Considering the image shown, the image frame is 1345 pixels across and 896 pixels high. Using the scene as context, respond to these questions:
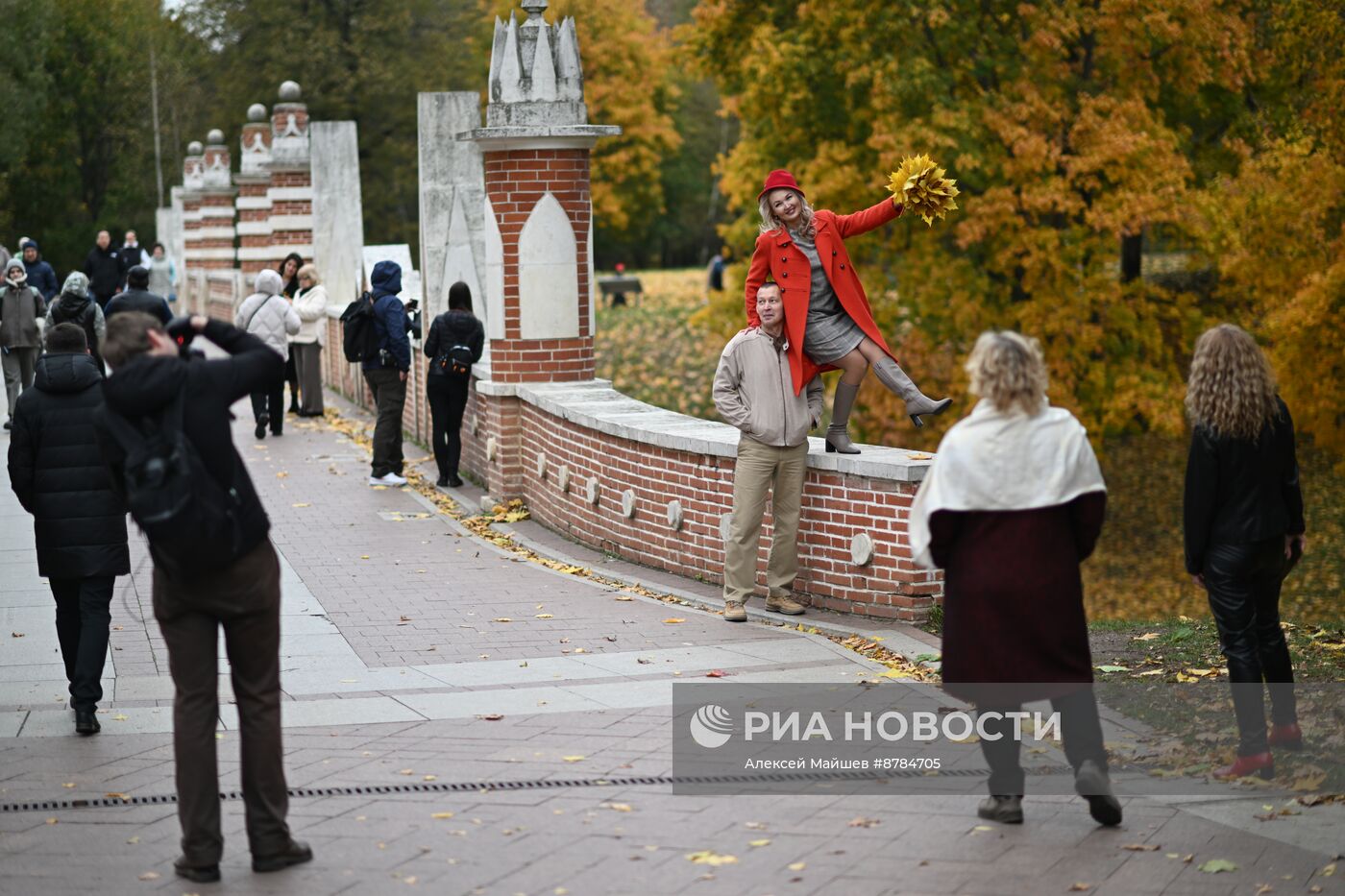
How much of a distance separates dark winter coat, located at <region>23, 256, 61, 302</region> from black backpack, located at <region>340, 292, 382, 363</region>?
8031 millimetres

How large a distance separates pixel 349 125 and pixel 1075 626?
20.9m

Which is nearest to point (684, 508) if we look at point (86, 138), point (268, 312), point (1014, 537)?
point (1014, 537)

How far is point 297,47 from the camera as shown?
5119 centimetres

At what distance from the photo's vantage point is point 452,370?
14.6 m

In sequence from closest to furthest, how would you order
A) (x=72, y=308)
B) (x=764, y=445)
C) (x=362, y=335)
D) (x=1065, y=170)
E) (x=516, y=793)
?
1. (x=516, y=793)
2. (x=764, y=445)
3. (x=362, y=335)
4. (x=72, y=308)
5. (x=1065, y=170)

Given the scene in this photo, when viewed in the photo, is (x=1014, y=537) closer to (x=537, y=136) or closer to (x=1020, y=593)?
(x=1020, y=593)

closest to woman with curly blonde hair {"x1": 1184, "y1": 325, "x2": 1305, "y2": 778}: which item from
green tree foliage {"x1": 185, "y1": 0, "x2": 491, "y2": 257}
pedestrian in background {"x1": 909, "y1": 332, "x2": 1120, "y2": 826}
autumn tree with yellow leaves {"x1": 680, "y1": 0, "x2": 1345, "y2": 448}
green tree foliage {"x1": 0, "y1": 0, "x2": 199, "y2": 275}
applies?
pedestrian in background {"x1": 909, "y1": 332, "x2": 1120, "y2": 826}

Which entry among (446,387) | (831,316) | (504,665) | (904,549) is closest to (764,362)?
(831,316)

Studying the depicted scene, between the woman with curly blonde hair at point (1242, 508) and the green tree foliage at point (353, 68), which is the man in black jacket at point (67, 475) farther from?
the green tree foliage at point (353, 68)

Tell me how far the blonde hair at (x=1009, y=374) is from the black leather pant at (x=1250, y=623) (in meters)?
1.53

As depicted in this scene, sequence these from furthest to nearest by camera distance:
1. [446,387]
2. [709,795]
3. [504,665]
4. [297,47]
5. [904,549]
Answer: [297,47] → [446,387] → [904,549] → [504,665] → [709,795]

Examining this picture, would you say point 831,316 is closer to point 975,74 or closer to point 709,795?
point 709,795

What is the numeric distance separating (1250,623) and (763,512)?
3316 millimetres

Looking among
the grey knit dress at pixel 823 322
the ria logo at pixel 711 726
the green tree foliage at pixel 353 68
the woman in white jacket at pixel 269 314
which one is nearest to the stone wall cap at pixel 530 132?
the grey knit dress at pixel 823 322
